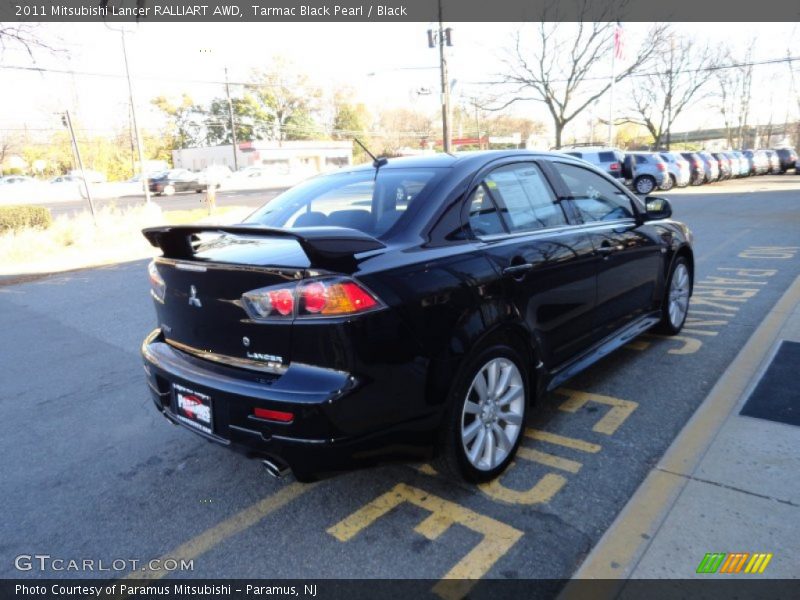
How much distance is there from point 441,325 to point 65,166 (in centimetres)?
7362

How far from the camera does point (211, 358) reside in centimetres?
265

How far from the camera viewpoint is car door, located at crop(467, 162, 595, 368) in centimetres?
297

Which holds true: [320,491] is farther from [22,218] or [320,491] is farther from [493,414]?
[22,218]

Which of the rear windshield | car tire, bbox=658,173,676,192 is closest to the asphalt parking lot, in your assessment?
the rear windshield

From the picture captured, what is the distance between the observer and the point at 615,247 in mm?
3896

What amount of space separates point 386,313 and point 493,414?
921 mm

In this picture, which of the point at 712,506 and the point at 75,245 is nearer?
the point at 712,506

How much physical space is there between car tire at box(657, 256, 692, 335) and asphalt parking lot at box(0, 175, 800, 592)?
19cm

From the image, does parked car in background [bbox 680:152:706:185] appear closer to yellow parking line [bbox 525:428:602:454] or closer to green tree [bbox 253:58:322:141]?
yellow parking line [bbox 525:428:602:454]

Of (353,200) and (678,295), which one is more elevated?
(353,200)

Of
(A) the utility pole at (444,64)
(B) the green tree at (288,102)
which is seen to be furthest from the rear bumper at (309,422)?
(B) the green tree at (288,102)

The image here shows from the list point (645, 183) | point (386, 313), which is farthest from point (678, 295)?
point (645, 183)

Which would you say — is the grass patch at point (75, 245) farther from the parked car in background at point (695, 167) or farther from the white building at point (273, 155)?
the white building at point (273, 155)

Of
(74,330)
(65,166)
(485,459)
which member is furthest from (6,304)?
(65,166)
